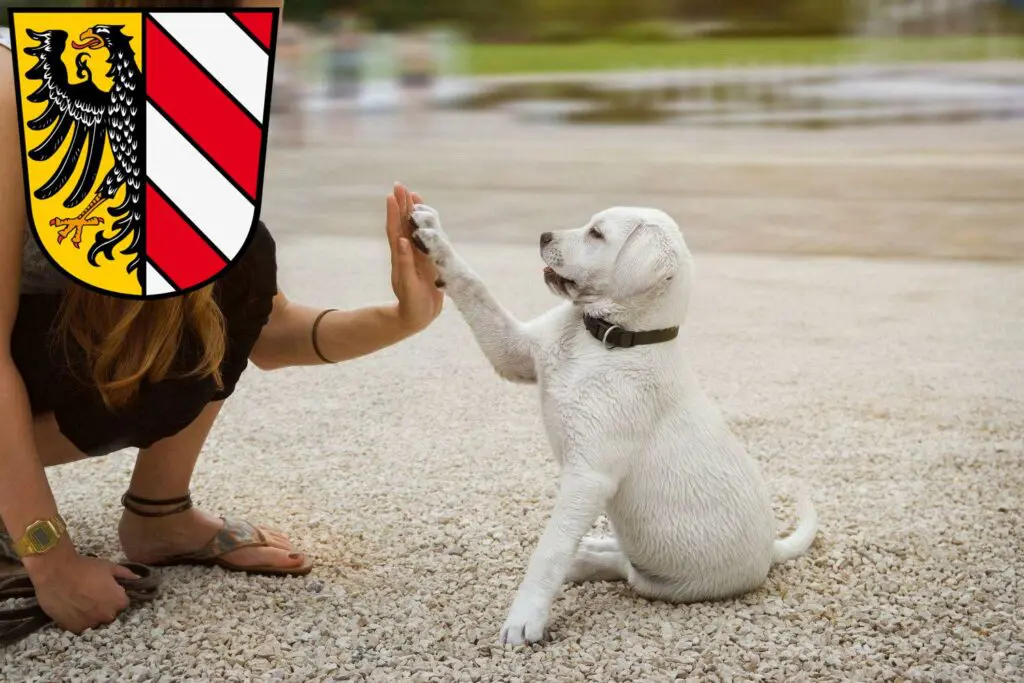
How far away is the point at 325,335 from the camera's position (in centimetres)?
192

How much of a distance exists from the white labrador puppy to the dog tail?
0.11m

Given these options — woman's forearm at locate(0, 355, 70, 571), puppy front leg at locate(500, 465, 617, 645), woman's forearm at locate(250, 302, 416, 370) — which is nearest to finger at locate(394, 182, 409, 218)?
woman's forearm at locate(250, 302, 416, 370)

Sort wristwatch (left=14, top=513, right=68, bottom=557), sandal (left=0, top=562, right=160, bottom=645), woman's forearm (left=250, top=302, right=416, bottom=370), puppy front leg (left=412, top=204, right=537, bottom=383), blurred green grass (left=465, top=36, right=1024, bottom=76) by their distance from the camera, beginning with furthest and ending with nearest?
blurred green grass (left=465, top=36, right=1024, bottom=76), woman's forearm (left=250, top=302, right=416, bottom=370), puppy front leg (left=412, top=204, right=537, bottom=383), sandal (left=0, top=562, right=160, bottom=645), wristwatch (left=14, top=513, right=68, bottom=557)

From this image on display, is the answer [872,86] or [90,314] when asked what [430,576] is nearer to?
[90,314]

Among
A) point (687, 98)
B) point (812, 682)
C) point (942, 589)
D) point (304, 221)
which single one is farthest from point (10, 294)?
point (687, 98)

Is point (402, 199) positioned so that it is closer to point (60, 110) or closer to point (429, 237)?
point (429, 237)

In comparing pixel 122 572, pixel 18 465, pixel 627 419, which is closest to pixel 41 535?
pixel 18 465

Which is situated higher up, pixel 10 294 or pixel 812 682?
pixel 10 294

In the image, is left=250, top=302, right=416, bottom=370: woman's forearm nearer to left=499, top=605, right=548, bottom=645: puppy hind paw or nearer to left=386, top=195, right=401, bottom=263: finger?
left=386, top=195, right=401, bottom=263: finger

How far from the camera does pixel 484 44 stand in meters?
13.3

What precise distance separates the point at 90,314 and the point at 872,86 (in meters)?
11.9

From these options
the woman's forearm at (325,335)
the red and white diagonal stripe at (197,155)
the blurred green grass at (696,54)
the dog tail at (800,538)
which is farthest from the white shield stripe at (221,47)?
the blurred green grass at (696,54)

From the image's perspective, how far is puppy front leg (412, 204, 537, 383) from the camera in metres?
1.75

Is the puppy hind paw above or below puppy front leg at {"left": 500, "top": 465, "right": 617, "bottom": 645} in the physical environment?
below
